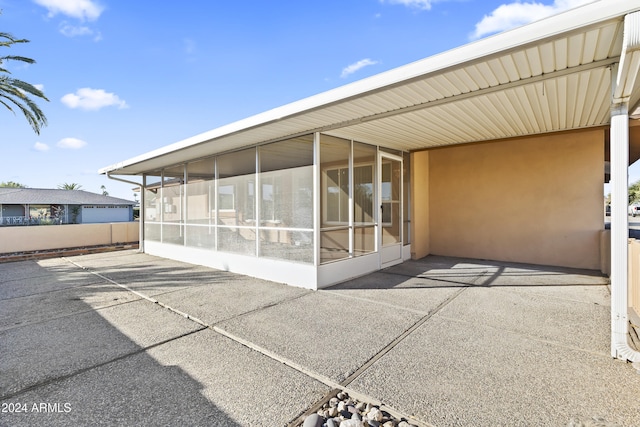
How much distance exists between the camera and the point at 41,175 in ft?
159

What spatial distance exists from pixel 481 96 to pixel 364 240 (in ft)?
10.5

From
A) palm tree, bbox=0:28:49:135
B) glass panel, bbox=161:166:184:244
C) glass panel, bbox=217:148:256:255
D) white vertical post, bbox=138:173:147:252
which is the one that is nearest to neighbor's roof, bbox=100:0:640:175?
glass panel, bbox=217:148:256:255

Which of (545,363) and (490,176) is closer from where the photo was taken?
(545,363)

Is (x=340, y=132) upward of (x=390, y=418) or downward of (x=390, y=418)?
upward

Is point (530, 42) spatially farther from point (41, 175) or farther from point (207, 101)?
point (41, 175)

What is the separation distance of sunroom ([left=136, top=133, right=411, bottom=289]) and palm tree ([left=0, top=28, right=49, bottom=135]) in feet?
18.8

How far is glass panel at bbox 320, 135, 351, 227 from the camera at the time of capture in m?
5.27

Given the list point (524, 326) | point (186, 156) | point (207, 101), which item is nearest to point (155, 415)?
point (524, 326)

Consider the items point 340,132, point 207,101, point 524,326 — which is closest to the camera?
point 524,326

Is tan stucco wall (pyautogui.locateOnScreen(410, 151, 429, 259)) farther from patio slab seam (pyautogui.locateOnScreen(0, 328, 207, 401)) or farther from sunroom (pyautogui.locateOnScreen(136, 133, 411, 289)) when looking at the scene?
patio slab seam (pyautogui.locateOnScreen(0, 328, 207, 401))

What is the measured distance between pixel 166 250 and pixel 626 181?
9.13 meters

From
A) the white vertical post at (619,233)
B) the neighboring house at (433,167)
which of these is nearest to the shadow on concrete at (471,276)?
the neighboring house at (433,167)

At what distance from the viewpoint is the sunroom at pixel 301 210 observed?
17.0ft

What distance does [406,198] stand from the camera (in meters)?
7.25
